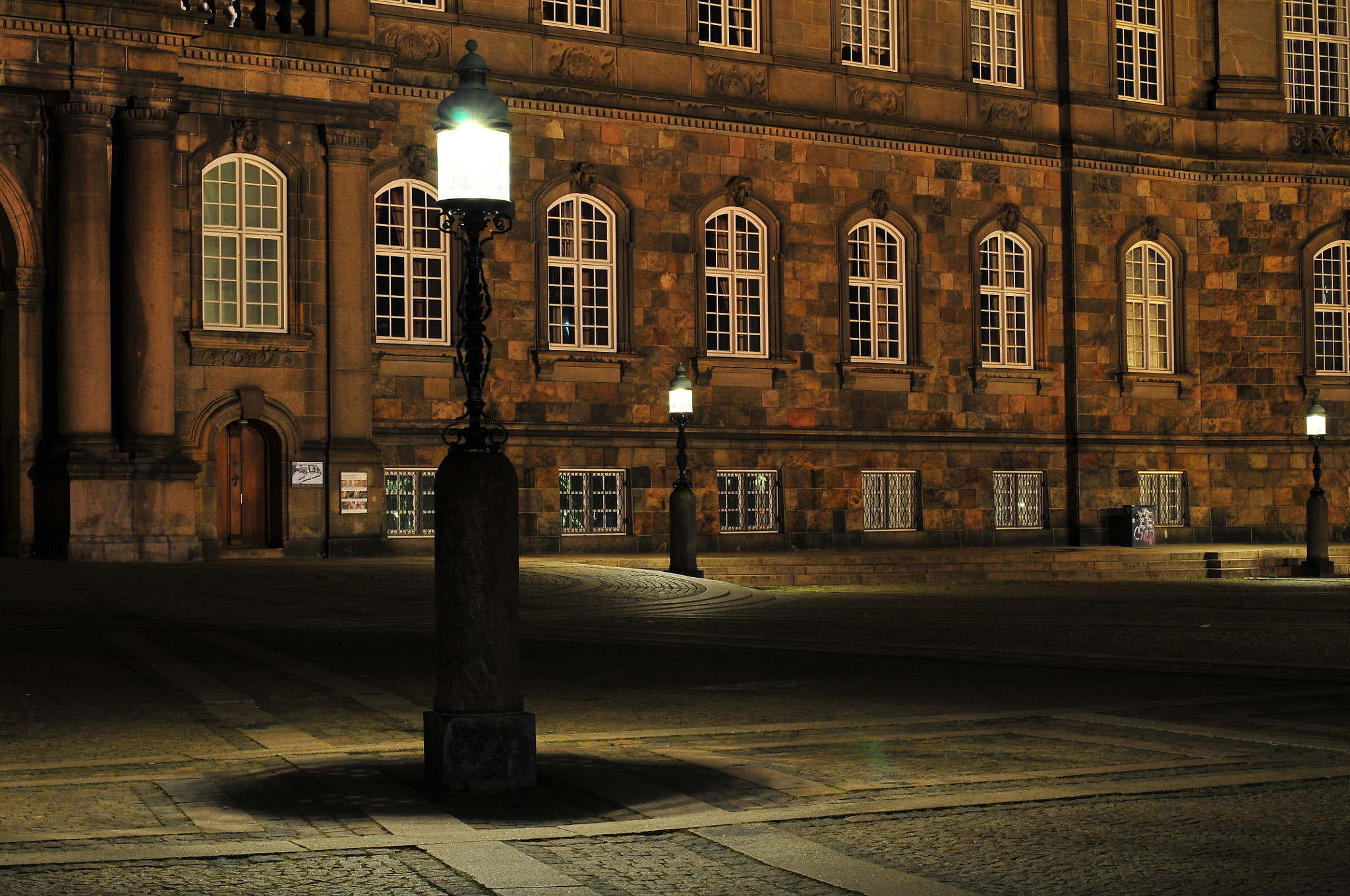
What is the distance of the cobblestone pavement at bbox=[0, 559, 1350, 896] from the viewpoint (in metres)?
6.43

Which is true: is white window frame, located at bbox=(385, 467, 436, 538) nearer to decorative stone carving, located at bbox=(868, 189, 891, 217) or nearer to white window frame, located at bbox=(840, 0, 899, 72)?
decorative stone carving, located at bbox=(868, 189, 891, 217)

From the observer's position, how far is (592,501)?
3175cm

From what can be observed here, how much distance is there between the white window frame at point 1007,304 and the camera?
119 ft

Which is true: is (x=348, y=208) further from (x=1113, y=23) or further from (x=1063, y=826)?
(x=1063, y=826)

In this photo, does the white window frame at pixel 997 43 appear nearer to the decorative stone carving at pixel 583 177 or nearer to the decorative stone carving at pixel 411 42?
the decorative stone carving at pixel 583 177

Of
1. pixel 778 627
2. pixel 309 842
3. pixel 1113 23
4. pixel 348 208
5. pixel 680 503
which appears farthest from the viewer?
pixel 1113 23

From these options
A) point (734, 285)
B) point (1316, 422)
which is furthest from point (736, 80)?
point (1316, 422)

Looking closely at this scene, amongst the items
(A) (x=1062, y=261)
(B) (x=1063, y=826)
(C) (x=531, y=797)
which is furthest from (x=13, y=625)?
(A) (x=1062, y=261)

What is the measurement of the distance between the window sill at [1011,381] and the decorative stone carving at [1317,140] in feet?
26.7

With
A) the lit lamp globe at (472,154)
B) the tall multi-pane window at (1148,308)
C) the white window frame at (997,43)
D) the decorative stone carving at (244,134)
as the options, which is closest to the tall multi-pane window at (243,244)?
the decorative stone carving at (244,134)

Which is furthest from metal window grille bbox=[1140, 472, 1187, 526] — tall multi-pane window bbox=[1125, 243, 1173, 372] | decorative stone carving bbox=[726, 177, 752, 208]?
decorative stone carving bbox=[726, 177, 752, 208]

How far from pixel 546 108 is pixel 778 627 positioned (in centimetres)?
1624

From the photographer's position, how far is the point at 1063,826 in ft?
23.5

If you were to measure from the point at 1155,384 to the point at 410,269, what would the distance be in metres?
16.5
